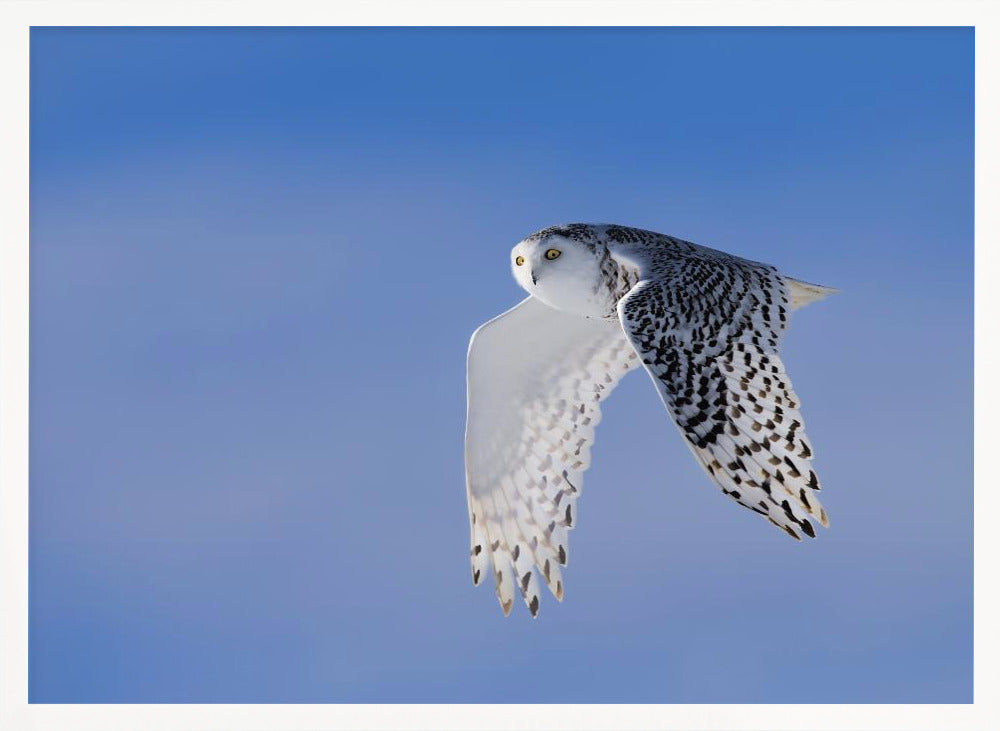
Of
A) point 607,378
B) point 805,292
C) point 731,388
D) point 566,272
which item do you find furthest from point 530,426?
point 731,388

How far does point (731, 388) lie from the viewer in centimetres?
500

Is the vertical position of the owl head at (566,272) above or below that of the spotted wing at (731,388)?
above

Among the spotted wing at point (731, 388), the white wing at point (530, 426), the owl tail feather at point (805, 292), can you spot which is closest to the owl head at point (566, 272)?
the white wing at point (530, 426)

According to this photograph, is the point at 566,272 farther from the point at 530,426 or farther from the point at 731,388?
the point at 731,388

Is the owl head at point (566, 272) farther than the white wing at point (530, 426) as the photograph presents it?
No

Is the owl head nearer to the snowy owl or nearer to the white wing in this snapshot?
the snowy owl

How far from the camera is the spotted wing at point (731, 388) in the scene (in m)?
4.86

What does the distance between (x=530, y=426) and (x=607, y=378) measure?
0.38 meters
